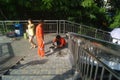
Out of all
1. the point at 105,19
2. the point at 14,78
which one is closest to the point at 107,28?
the point at 105,19

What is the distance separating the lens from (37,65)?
388 inches

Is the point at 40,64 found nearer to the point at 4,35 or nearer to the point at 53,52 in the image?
the point at 53,52

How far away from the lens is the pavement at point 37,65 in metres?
7.77

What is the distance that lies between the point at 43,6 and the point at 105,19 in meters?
6.76

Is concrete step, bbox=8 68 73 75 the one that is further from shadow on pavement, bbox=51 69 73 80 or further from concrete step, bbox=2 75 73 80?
concrete step, bbox=2 75 73 80

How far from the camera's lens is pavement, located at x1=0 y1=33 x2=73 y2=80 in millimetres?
7766

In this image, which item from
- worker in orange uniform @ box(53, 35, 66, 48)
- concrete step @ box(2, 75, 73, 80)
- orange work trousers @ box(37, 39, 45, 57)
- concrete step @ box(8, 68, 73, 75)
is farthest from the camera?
worker in orange uniform @ box(53, 35, 66, 48)

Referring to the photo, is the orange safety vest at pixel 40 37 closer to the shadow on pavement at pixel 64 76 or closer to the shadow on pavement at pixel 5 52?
the shadow on pavement at pixel 5 52

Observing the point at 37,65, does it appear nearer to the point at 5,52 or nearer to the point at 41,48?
the point at 41,48

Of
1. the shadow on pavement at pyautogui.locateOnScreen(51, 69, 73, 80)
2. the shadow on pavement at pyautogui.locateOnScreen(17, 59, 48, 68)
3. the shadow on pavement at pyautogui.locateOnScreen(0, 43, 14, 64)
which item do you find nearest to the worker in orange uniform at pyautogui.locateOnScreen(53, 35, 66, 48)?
the shadow on pavement at pyautogui.locateOnScreen(17, 59, 48, 68)

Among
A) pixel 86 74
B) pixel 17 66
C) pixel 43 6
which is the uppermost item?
pixel 43 6

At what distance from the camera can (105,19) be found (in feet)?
68.0

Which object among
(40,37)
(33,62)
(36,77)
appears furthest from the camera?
(40,37)

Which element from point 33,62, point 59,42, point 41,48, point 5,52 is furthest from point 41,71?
point 59,42
